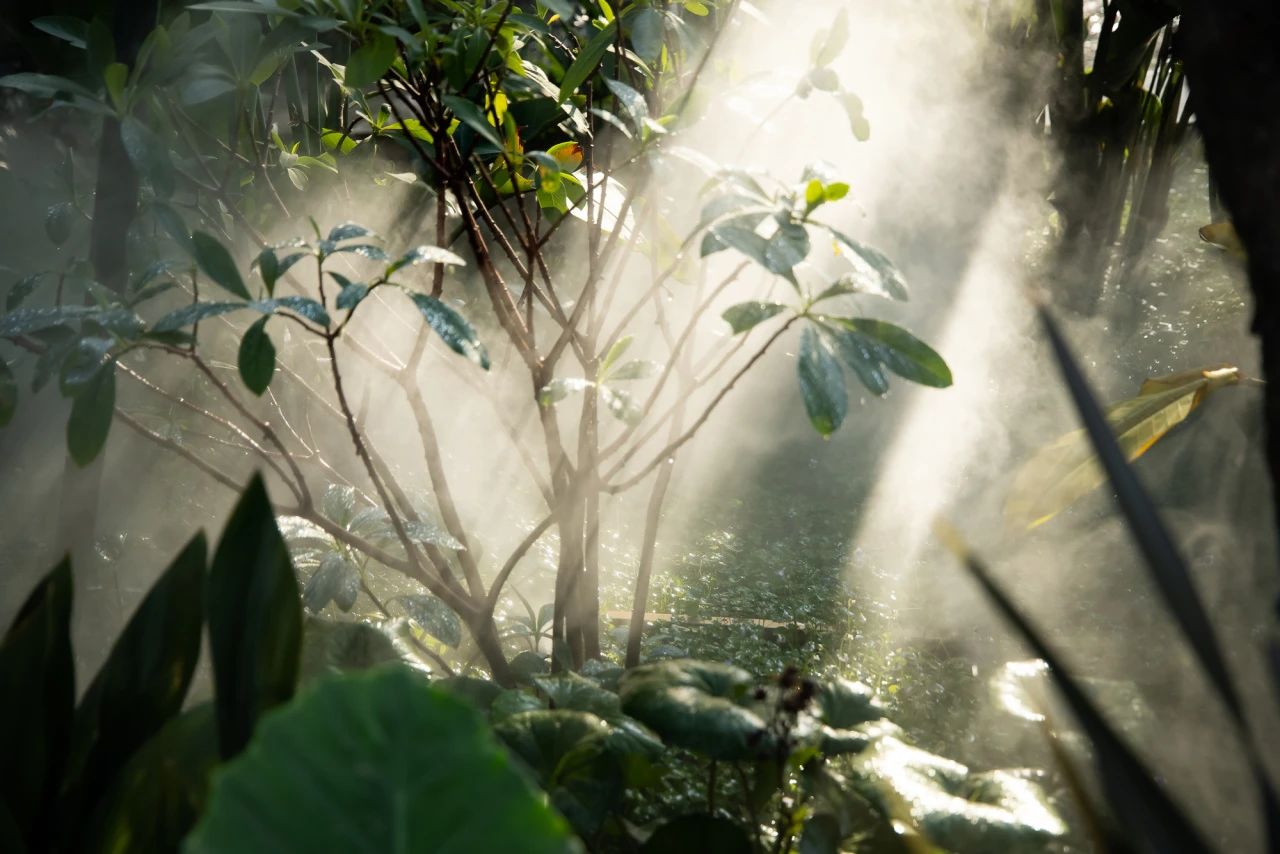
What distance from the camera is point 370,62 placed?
57.0 inches

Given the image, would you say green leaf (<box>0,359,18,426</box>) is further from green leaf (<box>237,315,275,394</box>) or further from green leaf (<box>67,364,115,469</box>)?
green leaf (<box>237,315,275,394</box>)

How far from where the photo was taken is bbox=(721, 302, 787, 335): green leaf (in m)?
1.29

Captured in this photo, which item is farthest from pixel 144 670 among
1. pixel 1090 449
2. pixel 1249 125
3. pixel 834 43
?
pixel 1090 449

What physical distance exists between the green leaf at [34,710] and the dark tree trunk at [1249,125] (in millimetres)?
1099

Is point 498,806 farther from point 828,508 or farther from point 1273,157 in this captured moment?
point 828,508

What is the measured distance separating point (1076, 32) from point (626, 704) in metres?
4.98

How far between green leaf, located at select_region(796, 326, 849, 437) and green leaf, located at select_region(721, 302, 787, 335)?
8 centimetres

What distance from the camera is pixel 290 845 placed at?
511mm

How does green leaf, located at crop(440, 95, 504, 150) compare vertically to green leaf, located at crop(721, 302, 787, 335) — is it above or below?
above

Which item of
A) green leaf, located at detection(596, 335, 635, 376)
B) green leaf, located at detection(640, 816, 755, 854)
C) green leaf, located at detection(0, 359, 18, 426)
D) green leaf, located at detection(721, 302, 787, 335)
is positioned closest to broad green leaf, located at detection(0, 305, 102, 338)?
green leaf, located at detection(0, 359, 18, 426)

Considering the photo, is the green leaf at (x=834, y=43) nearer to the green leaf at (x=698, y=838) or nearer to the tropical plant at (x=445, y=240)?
the tropical plant at (x=445, y=240)

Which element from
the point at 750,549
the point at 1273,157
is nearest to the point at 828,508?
the point at 750,549

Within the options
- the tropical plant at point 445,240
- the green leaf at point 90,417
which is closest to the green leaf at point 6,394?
the tropical plant at point 445,240

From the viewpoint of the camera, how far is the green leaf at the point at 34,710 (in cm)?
91
